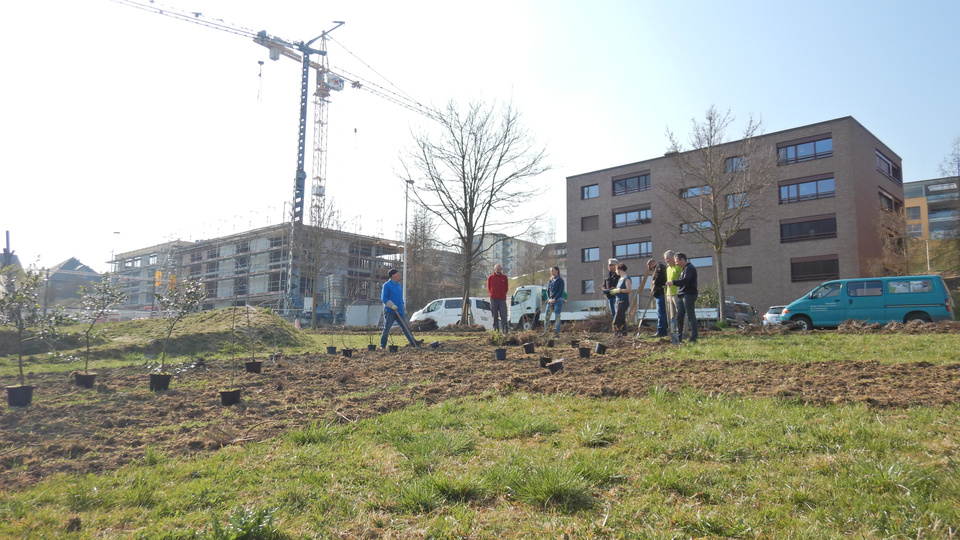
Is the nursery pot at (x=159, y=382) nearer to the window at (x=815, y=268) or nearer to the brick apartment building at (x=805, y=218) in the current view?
the brick apartment building at (x=805, y=218)

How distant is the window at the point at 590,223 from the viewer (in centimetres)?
4403

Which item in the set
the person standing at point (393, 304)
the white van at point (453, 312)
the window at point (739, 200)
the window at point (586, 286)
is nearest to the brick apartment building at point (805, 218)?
the window at point (586, 286)

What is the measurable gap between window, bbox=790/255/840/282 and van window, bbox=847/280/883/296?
19.2 m

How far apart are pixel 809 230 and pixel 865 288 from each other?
20.8 m

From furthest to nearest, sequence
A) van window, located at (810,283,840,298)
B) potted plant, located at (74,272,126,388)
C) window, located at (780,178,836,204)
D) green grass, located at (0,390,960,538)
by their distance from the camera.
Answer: window, located at (780,178,836,204) → van window, located at (810,283,840,298) → potted plant, located at (74,272,126,388) → green grass, located at (0,390,960,538)

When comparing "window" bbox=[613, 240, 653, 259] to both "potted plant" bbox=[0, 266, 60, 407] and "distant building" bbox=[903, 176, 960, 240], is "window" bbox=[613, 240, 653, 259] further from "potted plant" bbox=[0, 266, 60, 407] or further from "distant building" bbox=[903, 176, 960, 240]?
"distant building" bbox=[903, 176, 960, 240]

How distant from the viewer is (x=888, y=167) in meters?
37.6

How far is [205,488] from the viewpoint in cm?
310

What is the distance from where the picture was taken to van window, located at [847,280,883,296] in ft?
50.2

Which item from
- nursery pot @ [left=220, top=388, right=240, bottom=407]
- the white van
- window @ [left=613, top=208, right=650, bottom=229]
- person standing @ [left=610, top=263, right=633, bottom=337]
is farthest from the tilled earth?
window @ [left=613, top=208, right=650, bottom=229]

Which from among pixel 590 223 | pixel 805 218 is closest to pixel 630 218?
pixel 590 223

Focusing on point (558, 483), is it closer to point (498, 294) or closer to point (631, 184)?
point (498, 294)

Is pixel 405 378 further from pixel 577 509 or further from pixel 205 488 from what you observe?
pixel 577 509

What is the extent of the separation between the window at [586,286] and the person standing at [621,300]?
104 ft
